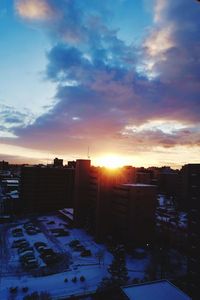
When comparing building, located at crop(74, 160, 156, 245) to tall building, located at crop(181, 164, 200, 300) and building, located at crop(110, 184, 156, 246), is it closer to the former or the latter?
building, located at crop(110, 184, 156, 246)

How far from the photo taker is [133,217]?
58.0 metres

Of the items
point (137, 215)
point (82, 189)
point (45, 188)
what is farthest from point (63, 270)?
point (45, 188)

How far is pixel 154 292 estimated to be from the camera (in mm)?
29891

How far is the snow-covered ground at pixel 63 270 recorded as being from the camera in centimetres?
3838

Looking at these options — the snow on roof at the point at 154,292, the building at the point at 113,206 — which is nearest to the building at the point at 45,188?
the building at the point at 113,206

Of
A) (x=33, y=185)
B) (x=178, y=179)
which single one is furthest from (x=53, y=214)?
(x=178, y=179)

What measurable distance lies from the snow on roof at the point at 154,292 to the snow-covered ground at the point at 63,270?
11.0m

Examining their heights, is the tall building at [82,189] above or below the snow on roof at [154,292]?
above

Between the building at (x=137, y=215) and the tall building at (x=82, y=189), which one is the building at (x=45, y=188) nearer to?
the tall building at (x=82, y=189)

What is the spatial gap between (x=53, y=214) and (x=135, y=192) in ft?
139

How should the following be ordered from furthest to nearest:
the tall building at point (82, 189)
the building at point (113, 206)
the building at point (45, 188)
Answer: the building at point (45, 188), the tall building at point (82, 189), the building at point (113, 206)

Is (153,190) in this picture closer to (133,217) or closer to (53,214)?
(133,217)

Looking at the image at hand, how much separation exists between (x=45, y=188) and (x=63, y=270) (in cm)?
5156

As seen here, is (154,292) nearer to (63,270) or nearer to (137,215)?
(63,270)
